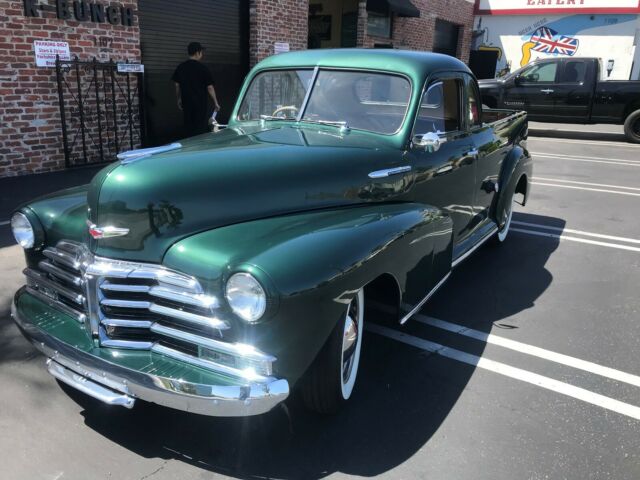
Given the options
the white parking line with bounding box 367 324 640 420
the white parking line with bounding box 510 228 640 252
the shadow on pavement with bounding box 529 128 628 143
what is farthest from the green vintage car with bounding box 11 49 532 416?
the shadow on pavement with bounding box 529 128 628 143

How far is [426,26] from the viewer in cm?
1717

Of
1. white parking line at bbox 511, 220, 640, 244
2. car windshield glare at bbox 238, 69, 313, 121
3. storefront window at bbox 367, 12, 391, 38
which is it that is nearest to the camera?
car windshield glare at bbox 238, 69, 313, 121

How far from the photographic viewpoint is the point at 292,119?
368 centimetres

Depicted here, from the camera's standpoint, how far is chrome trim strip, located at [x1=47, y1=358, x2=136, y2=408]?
2.23 m

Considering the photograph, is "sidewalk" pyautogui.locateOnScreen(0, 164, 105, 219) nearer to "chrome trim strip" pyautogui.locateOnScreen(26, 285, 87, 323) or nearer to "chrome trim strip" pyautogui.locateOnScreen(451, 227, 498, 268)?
"chrome trim strip" pyautogui.locateOnScreen(26, 285, 87, 323)

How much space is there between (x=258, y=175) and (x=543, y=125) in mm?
16556

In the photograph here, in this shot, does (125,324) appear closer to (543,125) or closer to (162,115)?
(162,115)

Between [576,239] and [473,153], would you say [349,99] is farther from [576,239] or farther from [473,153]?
[576,239]

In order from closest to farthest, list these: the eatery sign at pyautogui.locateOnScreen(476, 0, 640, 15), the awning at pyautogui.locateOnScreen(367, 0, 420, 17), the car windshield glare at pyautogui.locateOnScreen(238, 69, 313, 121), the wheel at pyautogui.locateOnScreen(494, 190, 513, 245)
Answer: the car windshield glare at pyautogui.locateOnScreen(238, 69, 313, 121)
the wheel at pyautogui.locateOnScreen(494, 190, 513, 245)
the awning at pyautogui.locateOnScreen(367, 0, 420, 17)
the eatery sign at pyautogui.locateOnScreen(476, 0, 640, 15)

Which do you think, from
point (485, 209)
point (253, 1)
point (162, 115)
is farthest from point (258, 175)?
point (253, 1)

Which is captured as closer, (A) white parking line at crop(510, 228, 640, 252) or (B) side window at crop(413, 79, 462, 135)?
(B) side window at crop(413, 79, 462, 135)

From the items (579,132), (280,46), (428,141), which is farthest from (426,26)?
(428,141)

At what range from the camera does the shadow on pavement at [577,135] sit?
14.6 m

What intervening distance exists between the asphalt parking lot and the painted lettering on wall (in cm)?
395
